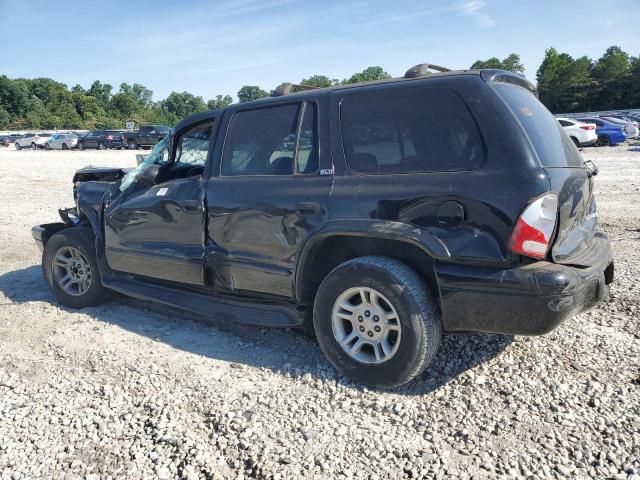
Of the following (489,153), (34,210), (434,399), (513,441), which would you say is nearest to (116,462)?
(434,399)

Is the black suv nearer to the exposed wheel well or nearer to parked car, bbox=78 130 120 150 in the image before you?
the exposed wheel well

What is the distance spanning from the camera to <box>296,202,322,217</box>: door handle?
344 cm

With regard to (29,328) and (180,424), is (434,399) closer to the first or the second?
(180,424)

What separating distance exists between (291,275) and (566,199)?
1795 millimetres

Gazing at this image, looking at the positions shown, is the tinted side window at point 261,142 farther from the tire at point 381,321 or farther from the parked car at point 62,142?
the parked car at point 62,142

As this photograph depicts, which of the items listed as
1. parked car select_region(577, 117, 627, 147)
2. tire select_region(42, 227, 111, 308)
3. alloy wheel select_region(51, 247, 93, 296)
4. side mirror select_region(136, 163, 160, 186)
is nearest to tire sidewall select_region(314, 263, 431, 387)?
side mirror select_region(136, 163, 160, 186)

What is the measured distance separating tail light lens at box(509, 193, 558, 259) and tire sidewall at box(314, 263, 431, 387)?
2.18ft

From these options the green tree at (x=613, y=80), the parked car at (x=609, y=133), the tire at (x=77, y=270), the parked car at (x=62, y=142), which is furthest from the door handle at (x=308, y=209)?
the green tree at (x=613, y=80)

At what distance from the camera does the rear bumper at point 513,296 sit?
9.16 ft

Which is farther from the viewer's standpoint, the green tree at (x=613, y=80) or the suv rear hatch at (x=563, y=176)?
the green tree at (x=613, y=80)

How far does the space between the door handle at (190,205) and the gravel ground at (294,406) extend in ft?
3.42

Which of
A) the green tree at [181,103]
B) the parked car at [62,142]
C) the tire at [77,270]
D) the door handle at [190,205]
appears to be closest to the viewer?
the door handle at [190,205]

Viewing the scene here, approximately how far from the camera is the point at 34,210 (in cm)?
1092

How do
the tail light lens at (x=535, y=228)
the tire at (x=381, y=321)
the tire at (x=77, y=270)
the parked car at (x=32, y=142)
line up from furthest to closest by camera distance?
the parked car at (x=32, y=142) → the tire at (x=77, y=270) → the tire at (x=381, y=321) → the tail light lens at (x=535, y=228)
